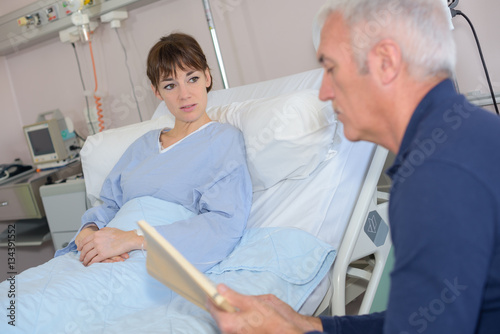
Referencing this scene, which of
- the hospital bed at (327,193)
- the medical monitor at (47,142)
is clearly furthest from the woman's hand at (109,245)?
the medical monitor at (47,142)

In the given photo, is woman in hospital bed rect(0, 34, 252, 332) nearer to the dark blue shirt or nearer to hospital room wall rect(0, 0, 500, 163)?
hospital room wall rect(0, 0, 500, 163)

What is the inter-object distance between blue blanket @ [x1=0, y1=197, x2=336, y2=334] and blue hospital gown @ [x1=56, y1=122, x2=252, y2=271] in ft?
0.26

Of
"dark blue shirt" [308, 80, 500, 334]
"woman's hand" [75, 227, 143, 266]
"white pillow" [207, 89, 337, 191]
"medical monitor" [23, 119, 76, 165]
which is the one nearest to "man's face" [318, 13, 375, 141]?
"dark blue shirt" [308, 80, 500, 334]

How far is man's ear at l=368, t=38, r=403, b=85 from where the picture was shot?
771 millimetres

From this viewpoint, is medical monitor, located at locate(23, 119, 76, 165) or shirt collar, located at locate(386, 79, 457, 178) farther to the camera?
medical monitor, located at locate(23, 119, 76, 165)

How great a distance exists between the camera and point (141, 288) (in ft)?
4.37

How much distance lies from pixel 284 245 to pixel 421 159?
0.79 m

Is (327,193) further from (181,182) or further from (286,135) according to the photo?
(181,182)

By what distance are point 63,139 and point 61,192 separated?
57 centimetres

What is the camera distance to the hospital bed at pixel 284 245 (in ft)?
4.04

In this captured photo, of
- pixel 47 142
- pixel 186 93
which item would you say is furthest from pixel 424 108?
pixel 47 142

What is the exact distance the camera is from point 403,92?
78cm

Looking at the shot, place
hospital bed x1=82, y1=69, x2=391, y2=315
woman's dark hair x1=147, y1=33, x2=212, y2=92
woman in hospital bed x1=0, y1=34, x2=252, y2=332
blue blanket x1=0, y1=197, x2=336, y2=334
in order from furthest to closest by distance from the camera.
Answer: woman's dark hair x1=147, y1=33, x2=212, y2=92
hospital bed x1=82, y1=69, x2=391, y2=315
woman in hospital bed x1=0, y1=34, x2=252, y2=332
blue blanket x1=0, y1=197, x2=336, y2=334

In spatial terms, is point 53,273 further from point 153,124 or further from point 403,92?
point 403,92
